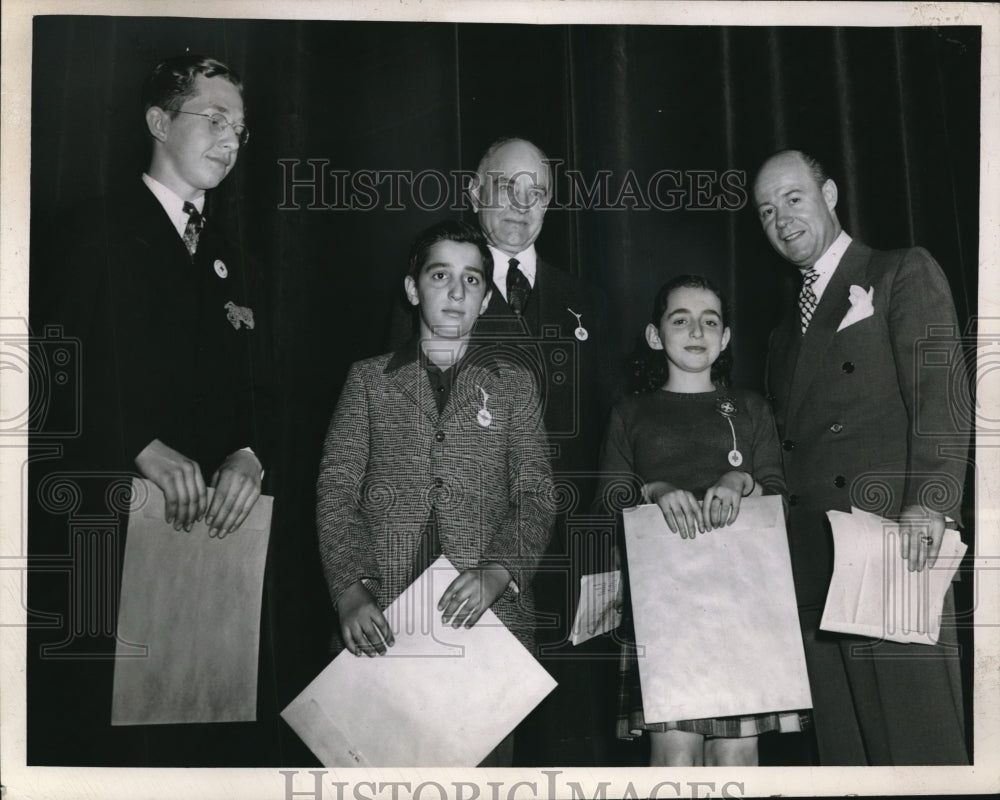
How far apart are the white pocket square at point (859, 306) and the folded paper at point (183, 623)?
1.62 meters

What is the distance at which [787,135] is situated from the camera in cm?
286

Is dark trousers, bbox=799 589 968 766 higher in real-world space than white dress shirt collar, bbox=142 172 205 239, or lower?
lower

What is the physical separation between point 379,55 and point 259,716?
5.65 feet

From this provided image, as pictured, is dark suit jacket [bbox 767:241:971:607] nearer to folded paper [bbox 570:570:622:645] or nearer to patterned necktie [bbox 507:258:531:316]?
folded paper [bbox 570:570:622:645]

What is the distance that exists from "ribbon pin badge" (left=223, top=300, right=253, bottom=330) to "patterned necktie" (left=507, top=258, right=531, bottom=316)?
26.1 inches

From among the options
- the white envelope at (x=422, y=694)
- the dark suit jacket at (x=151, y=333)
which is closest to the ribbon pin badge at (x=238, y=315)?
the dark suit jacket at (x=151, y=333)

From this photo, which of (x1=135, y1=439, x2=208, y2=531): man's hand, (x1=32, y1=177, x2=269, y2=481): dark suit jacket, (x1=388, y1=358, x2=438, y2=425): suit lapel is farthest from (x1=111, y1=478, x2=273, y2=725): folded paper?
(x1=388, y1=358, x2=438, y2=425): suit lapel

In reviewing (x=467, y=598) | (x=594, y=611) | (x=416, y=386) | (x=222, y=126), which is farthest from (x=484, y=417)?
(x=222, y=126)

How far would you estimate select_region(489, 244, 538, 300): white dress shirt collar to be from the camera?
2.80m

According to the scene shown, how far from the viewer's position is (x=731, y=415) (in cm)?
277

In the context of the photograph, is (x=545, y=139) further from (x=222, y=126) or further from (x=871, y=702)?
(x=871, y=702)

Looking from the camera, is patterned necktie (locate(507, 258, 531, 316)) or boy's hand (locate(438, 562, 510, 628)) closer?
boy's hand (locate(438, 562, 510, 628))

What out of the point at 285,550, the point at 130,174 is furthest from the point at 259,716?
the point at 130,174

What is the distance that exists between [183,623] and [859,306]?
189 centimetres
